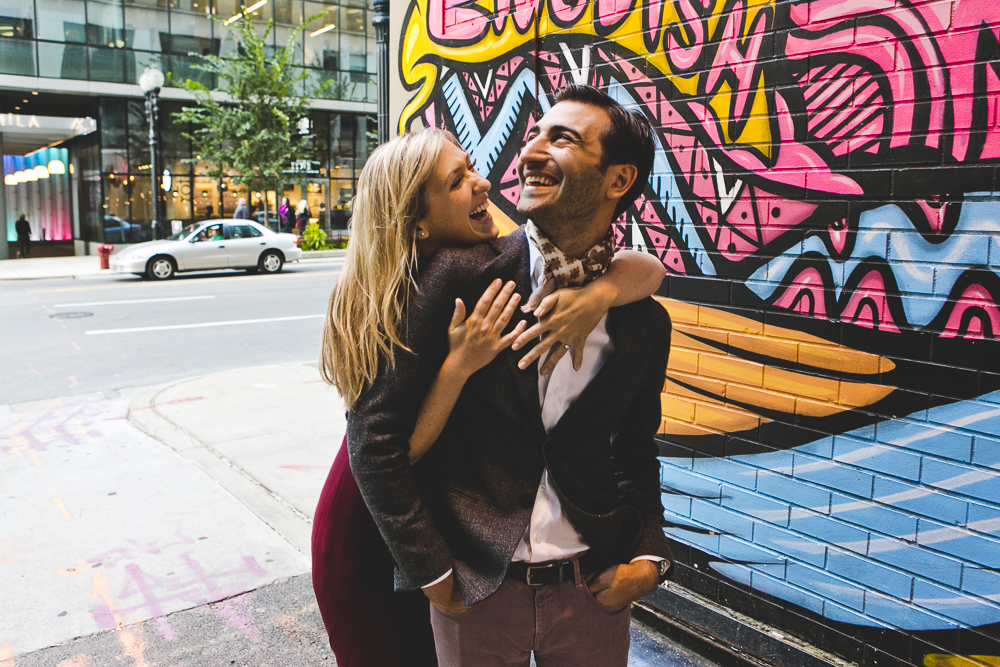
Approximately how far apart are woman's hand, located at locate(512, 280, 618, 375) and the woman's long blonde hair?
0.30 meters

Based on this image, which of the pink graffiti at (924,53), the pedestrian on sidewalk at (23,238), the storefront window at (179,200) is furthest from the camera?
→ the pedestrian on sidewalk at (23,238)

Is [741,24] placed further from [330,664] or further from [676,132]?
[330,664]

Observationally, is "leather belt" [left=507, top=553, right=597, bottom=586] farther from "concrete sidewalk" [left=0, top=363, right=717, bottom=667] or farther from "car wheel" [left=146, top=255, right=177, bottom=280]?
"car wheel" [left=146, top=255, right=177, bottom=280]

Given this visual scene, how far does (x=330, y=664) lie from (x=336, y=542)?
1.56 meters

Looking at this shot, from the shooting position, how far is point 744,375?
10.8 ft

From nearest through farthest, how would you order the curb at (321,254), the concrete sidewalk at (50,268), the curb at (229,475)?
1. the curb at (229,475)
2. the concrete sidewalk at (50,268)
3. the curb at (321,254)

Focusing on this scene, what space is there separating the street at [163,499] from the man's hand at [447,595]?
1798 millimetres

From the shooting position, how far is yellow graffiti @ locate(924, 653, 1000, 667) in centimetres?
257

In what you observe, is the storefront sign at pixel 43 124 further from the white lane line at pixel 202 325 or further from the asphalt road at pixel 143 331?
the white lane line at pixel 202 325

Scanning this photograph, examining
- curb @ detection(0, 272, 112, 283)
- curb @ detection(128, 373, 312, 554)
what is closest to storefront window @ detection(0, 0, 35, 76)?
curb @ detection(0, 272, 112, 283)

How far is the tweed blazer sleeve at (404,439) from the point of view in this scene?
169cm

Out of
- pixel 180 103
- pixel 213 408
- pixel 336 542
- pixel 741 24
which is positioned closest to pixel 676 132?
pixel 741 24

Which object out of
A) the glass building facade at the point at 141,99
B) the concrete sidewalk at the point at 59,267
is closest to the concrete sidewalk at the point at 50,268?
the concrete sidewalk at the point at 59,267

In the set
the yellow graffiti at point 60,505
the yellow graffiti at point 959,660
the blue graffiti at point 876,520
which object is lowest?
the yellow graffiti at point 60,505
